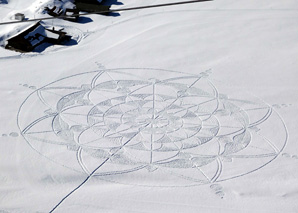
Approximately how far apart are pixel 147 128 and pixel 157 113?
0.78 m

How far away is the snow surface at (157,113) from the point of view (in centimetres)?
1049

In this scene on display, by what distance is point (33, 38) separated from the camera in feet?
55.3

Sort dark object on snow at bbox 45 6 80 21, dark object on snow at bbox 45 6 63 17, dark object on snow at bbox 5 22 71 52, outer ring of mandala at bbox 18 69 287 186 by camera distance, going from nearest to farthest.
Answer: outer ring of mandala at bbox 18 69 287 186
dark object on snow at bbox 5 22 71 52
dark object on snow at bbox 45 6 80 21
dark object on snow at bbox 45 6 63 17

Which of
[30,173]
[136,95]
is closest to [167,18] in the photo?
[136,95]

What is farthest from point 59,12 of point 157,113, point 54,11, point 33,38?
point 157,113

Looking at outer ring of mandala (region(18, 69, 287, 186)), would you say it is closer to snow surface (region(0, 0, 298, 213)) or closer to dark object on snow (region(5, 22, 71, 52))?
snow surface (region(0, 0, 298, 213))

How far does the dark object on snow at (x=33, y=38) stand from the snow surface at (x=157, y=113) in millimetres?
401

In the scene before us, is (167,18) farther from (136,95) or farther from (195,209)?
(195,209)

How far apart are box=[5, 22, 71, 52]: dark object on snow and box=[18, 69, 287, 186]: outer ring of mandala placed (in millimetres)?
2643

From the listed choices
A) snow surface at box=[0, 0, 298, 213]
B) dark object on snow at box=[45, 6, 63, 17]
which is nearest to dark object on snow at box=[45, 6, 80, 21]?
dark object on snow at box=[45, 6, 63, 17]

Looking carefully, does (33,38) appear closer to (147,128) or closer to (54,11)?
(54,11)

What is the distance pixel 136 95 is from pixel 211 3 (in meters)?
6.94

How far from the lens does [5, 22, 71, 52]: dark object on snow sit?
53.7 ft

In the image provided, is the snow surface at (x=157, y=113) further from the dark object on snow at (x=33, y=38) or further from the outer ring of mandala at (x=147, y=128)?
the dark object on snow at (x=33, y=38)
